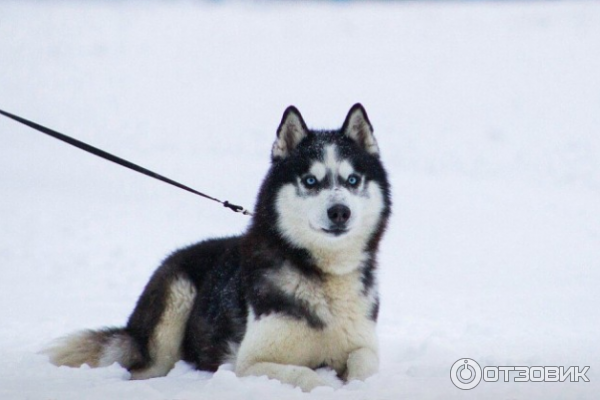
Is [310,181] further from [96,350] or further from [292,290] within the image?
[96,350]

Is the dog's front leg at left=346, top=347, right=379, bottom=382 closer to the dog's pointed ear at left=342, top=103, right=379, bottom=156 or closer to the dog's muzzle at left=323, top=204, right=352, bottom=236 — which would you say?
the dog's muzzle at left=323, top=204, right=352, bottom=236

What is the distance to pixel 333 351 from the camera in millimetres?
4176

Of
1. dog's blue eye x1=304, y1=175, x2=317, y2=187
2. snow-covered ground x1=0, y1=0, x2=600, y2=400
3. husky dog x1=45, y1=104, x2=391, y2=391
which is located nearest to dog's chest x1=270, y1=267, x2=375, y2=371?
husky dog x1=45, y1=104, x2=391, y2=391

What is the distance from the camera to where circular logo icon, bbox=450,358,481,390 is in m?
3.86

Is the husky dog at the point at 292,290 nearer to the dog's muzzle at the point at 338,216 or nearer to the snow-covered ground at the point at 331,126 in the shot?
the dog's muzzle at the point at 338,216

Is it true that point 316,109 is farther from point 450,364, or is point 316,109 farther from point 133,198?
point 450,364

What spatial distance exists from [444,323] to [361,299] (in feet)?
7.74

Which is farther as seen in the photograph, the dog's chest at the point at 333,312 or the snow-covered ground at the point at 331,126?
the snow-covered ground at the point at 331,126

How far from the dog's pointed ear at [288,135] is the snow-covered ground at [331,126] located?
1312 millimetres

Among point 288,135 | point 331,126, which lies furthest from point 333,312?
point 331,126

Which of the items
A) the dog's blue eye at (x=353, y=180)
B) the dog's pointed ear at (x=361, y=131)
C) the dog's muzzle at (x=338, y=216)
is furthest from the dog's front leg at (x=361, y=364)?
the dog's pointed ear at (x=361, y=131)

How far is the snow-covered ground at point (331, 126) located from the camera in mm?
5430

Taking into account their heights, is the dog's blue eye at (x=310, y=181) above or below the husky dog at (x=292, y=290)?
above

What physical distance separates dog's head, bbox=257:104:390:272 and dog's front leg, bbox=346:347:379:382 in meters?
0.57
